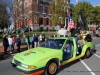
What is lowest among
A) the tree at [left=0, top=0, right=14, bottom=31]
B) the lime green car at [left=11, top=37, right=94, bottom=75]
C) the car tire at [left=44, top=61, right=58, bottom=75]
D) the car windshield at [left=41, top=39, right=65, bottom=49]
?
the car tire at [left=44, top=61, right=58, bottom=75]

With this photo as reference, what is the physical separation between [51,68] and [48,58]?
435 mm

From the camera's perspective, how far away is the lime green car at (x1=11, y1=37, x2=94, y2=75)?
569cm

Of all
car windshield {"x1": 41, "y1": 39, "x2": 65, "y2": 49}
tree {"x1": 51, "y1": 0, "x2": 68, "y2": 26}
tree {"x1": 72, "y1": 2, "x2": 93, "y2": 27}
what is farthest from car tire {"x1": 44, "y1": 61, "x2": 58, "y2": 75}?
tree {"x1": 72, "y1": 2, "x2": 93, "y2": 27}

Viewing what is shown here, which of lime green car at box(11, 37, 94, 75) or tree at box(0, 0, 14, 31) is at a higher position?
tree at box(0, 0, 14, 31)

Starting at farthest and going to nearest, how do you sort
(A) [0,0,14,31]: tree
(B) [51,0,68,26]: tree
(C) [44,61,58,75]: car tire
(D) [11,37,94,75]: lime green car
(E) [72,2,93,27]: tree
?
(E) [72,2,93,27]: tree
(B) [51,0,68,26]: tree
(A) [0,0,14,31]: tree
(C) [44,61,58,75]: car tire
(D) [11,37,94,75]: lime green car

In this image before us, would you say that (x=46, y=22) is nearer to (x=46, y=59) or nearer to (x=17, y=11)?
(x=17, y=11)

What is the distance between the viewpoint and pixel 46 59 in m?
6.03

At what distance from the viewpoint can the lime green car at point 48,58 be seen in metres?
5.69

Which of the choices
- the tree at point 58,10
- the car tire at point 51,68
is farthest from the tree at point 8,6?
the car tire at point 51,68

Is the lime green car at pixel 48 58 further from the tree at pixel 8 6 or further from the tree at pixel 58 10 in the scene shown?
the tree at pixel 58 10

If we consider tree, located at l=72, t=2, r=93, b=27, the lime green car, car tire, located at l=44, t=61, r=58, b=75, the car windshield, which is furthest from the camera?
tree, located at l=72, t=2, r=93, b=27

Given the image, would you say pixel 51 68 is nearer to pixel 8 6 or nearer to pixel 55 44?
pixel 55 44

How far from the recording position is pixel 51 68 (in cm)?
620

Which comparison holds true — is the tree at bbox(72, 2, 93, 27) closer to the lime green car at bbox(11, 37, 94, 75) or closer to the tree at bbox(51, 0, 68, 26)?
the tree at bbox(51, 0, 68, 26)
